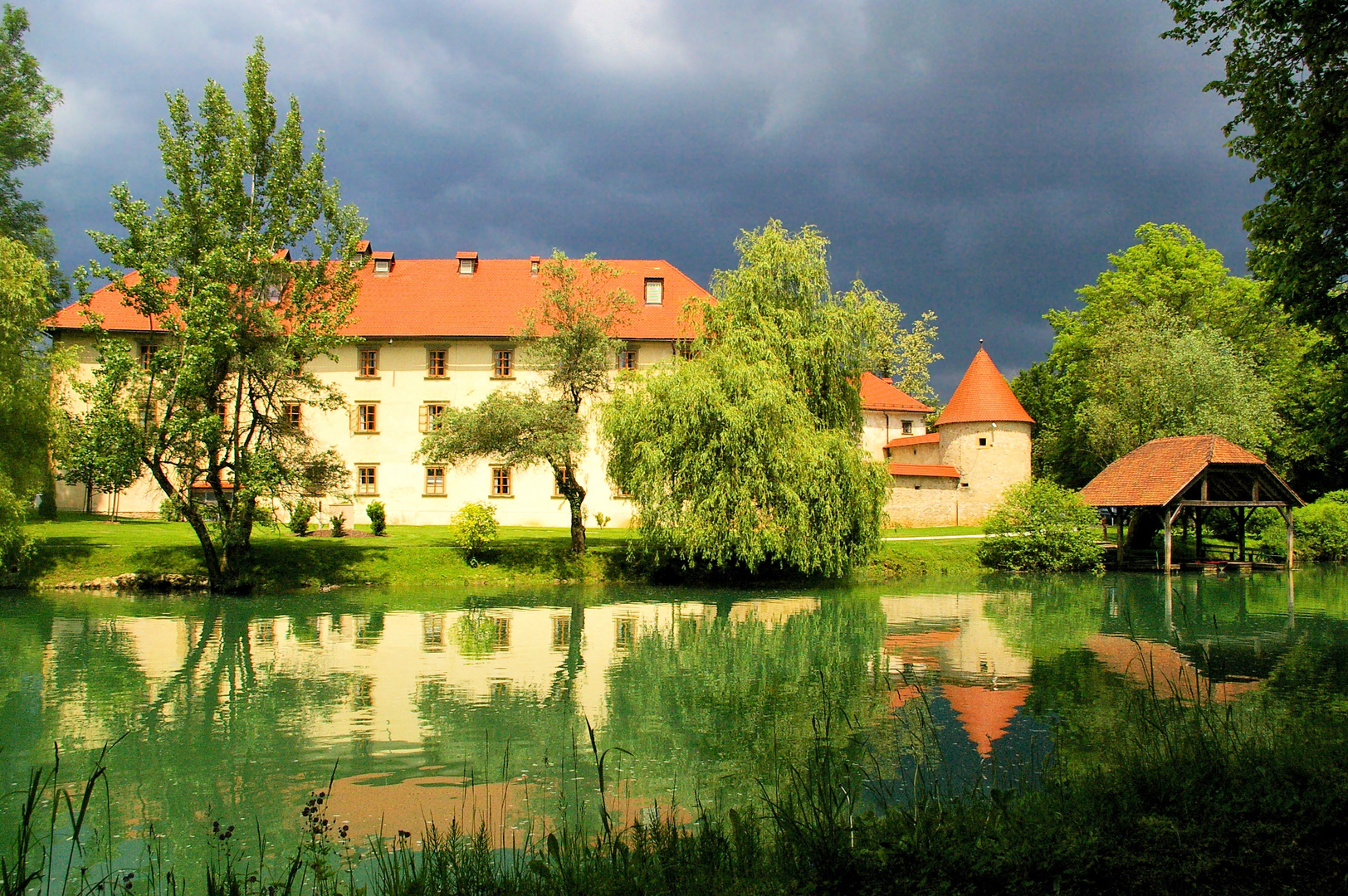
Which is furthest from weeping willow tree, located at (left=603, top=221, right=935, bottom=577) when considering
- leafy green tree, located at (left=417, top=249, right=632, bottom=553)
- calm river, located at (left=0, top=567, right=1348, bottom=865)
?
calm river, located at (left=0, top=567, right=1348, bottom=865)

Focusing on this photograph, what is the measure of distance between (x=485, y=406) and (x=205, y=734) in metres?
17.2

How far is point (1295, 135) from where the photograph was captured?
941 centimetres

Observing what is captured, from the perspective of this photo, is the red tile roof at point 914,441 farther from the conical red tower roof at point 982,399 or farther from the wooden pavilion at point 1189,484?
the wooden pavilion at point 1189,484

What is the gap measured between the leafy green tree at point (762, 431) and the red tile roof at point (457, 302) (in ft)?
27.2

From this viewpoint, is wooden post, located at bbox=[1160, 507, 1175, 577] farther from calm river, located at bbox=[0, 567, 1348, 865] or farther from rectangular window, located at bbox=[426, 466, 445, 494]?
rectangular window, located at bbox=[426, 466, 445, 494]

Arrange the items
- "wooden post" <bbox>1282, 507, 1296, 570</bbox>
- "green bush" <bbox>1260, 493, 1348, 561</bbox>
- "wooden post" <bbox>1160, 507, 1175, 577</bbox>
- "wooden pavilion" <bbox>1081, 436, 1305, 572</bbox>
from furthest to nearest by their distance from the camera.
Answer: "green bush" <bbox>1260, 493, 1348, 561</bbox>, "wooden post" <bbox>1282, 507, 1296, 570</bbox>, "wooden pavilion" <bbox>1081, 436, 1305, 572</bbox>, "wooden post" <bbox>1160, 507, 1175, 577</bbox>

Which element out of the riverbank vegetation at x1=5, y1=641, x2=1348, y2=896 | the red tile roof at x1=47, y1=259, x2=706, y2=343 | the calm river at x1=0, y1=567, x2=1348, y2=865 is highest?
the red tile roof at x1=47, y1=259, x2=706, y2=343

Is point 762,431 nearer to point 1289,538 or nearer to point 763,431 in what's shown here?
point 763,431

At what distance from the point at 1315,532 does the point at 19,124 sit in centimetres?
4602

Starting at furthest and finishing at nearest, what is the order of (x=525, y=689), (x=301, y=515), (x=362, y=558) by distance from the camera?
(x=301, y=515), (x=362, y=558), (x=525, y=689)

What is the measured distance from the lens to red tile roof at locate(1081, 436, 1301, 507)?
29.5 m

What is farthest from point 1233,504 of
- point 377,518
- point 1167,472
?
point 377,518

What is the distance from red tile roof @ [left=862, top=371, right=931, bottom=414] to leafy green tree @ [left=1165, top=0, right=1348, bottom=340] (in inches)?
1384

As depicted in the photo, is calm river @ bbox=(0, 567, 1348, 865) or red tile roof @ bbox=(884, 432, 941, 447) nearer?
calm river @ bbox=(0, 567, 1348, 865)
